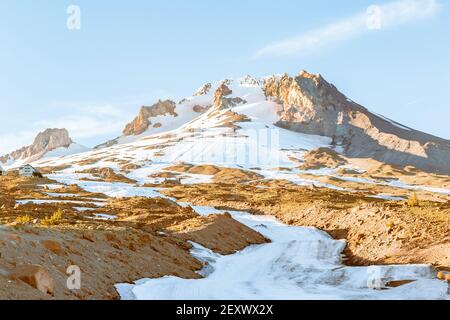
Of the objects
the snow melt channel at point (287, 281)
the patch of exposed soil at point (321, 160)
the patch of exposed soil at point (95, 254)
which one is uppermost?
the patch of exposed soil at point (321, 160)

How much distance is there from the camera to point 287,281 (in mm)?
19297

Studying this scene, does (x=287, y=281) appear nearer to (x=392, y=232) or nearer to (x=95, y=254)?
(x=95, y=254)

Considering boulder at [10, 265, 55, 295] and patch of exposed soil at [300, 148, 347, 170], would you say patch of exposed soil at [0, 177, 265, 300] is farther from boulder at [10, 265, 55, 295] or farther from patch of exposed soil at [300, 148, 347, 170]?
patch of exposed soil at [300, 148, 347, 170]

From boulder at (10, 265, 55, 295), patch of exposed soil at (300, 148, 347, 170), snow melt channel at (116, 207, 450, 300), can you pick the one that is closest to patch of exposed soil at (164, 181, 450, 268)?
snow melt channel at (116, 207, 450, 300)

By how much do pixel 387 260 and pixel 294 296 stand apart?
299 inches

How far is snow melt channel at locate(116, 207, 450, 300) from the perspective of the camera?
597 inches

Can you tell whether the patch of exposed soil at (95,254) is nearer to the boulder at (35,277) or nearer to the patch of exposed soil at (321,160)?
the boulder at (35,277)

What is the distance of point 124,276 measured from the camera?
16047 mm

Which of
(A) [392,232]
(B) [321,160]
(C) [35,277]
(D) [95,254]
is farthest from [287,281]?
(B) [321,160]

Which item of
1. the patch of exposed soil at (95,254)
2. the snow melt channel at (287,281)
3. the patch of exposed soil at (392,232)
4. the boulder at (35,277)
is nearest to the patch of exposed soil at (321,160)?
the patch of exposed soil at (392,232)

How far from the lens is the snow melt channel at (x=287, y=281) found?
15164 millimetres

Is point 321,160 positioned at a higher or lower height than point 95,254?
higher

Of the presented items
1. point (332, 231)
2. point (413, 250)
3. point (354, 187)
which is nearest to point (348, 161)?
point (354, 187)
